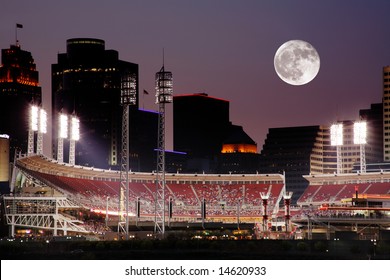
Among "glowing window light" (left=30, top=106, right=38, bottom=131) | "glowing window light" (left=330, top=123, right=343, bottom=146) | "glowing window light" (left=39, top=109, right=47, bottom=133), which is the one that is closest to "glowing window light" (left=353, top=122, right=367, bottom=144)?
"glowing window light" (left=330, top=123, right=343, bottom=146)

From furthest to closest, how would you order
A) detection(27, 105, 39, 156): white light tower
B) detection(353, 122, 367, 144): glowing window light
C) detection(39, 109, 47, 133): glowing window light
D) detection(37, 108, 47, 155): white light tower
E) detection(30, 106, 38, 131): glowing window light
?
detection(353, 122, 367, 144): glowing window light, detection(39, 109, 47, 133): glowing window light, detection(37, 108, 47, 155): white light tower, detection(30, 106, 38, 131): glowing window light, detection(27, 105, 39, 156): white light tower

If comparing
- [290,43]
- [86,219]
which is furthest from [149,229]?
[290,43]

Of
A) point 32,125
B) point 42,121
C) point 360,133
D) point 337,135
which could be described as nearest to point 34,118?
point 42,121

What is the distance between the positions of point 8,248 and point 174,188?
9073cm

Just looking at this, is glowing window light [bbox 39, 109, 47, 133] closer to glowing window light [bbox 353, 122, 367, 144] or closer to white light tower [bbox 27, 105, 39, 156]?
white light tower [bbox 27, 105, 39, 156]

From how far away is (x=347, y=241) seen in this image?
90188mm

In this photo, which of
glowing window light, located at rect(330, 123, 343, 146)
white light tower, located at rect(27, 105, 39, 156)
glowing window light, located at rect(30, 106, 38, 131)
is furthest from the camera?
glowing window light, located at rect(330, 123, 343, 146)

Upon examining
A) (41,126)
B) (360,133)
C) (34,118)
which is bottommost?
(41,126)

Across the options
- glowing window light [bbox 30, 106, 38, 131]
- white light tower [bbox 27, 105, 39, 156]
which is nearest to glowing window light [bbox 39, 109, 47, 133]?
white light tower [bbox 27, 105, 39, 156]

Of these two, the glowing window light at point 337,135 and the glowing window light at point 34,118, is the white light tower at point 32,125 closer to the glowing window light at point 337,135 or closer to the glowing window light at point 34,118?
the glowing window light at point 34,118

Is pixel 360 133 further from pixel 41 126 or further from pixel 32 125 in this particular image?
pixel 32 125

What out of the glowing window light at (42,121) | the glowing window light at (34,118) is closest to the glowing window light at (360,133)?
the glowing window light at (42,121)

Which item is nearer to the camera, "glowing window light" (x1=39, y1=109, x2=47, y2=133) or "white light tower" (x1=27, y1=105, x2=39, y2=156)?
"white light tower" (x1=27, y1=105, x2=39, y2=156)
